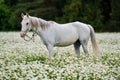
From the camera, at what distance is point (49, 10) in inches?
2613

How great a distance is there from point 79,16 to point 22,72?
51.6 meters

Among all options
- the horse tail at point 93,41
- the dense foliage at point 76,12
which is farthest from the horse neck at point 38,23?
the dense foliage at point 76,12

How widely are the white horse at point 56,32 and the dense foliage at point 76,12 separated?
4262 centimetres

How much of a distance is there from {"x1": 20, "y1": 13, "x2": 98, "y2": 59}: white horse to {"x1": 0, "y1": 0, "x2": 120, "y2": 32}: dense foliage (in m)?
42.6

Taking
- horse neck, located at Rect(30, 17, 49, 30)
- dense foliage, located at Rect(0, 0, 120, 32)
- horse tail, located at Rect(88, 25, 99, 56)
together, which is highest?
horse neck, located at Rect(30, 17, 49, 30)

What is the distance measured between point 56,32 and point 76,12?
1831 inches

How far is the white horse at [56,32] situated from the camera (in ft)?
44.0

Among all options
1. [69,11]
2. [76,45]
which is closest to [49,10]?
[69,11]

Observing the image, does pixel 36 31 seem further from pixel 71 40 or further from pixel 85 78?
pixel 85 78

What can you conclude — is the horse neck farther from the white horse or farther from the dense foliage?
the dense foliage

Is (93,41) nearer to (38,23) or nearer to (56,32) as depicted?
(56,32)

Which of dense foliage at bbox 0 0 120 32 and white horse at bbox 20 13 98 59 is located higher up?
white horse at bbox 20 13 98 59

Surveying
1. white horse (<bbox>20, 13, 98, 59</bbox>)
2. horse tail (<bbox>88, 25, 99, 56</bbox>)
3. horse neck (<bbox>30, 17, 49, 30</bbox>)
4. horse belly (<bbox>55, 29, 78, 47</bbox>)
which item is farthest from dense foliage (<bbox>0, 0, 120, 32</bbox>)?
horse neck (<bbox>30, 17, 49, 30</bbox>)

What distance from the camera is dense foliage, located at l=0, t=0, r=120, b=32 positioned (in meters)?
59.5
